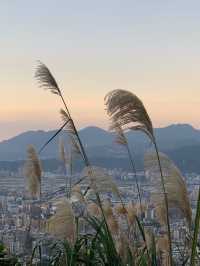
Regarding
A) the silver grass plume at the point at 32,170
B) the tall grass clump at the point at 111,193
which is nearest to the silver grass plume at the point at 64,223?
the tall grass clump at the point at 111,193

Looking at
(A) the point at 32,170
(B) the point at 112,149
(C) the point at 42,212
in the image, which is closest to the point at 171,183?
(B) the point at 112,149

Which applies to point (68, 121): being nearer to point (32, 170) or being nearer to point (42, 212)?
point (32, 170)

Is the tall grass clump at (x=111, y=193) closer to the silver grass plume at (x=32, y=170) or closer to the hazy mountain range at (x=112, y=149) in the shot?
→ the hazy mountain range at (x=112, y=149)

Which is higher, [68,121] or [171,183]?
[68,121]

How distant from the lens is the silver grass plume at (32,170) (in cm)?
629

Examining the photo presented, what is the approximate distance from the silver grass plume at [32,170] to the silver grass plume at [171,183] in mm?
2687

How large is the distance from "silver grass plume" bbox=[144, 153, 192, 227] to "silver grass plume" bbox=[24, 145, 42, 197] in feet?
8.82

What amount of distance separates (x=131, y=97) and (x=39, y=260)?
1.71 m

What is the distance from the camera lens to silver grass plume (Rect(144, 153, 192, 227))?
3555mm

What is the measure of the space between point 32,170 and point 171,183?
3.01 meters

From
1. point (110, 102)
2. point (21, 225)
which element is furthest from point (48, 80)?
point (21, 225)

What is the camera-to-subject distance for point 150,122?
3.46 metres

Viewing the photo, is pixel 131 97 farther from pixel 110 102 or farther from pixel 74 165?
pixel 74 165

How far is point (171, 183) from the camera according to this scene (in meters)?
3.59
